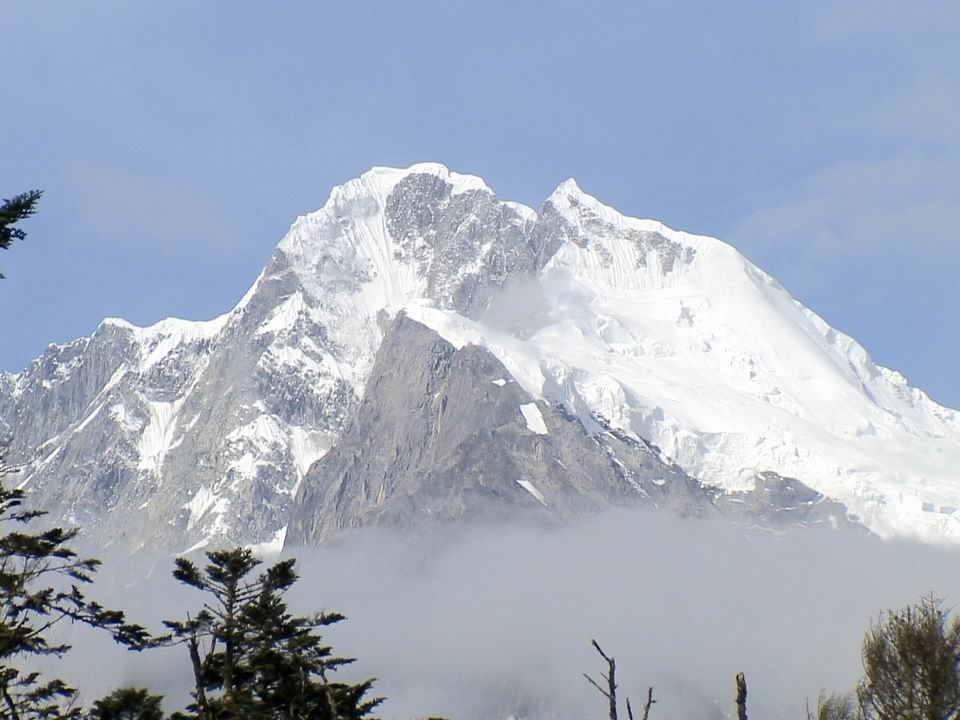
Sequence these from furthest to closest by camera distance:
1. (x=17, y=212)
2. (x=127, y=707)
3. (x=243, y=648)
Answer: (x=127, y=707) → (x=243, y=648) → (x=17, y=212)

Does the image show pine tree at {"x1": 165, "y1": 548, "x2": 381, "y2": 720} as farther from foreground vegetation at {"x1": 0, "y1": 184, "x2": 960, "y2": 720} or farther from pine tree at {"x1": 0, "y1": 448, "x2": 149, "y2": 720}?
pine tree at {"x1": 0, "y1": 448, "x2": 149, "y2": 720}

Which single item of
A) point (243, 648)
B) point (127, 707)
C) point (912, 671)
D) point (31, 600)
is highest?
point (243, 648)

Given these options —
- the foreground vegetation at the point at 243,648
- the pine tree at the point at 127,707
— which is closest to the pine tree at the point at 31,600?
the foreground vegetation at the point at 243,648

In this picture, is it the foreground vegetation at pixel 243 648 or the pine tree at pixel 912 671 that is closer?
the foreground vegetation at pixel 243 648

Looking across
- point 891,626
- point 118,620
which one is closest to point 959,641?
point 891,626

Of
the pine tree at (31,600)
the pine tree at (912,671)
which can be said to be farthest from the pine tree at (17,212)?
the pine tree at (912,671)

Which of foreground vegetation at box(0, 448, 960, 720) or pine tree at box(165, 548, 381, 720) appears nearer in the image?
foreground vegetation at box(0, 448, 960, 720)

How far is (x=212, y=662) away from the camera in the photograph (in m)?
52.1

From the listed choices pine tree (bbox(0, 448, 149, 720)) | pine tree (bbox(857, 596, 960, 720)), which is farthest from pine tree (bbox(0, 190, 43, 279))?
pine tree (bbox(857, 596, 960, 720))

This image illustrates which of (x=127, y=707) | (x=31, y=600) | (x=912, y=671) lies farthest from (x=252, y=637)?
(x=912, y=671)

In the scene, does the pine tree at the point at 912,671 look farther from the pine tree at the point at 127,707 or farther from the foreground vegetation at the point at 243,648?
the pine tree at the point at 127,707

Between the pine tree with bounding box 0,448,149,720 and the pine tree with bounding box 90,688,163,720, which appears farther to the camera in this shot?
the pine tree with bounding box 90,688,163,720

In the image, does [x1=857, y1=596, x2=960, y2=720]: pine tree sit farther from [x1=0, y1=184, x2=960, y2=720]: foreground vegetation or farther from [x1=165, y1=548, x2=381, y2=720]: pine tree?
[x1=165, y1=548, x2=381, y2=720]: pine tree

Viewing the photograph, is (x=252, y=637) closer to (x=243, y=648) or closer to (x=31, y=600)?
(x=243, y=648)
